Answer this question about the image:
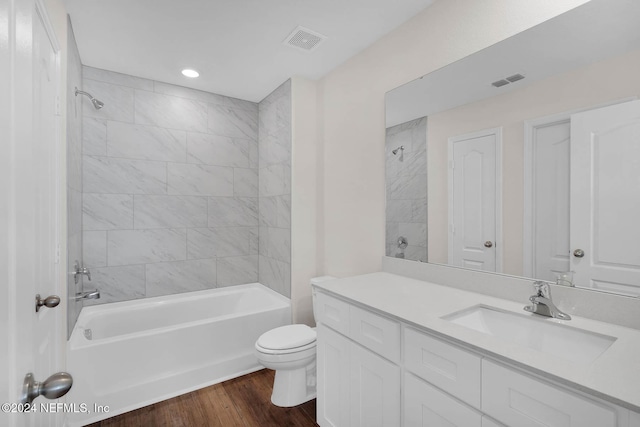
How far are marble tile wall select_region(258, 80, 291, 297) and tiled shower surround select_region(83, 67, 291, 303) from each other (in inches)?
3.9

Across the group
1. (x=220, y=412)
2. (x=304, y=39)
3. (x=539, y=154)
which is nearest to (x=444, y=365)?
(x=539, y=154)

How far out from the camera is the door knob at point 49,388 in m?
0.69

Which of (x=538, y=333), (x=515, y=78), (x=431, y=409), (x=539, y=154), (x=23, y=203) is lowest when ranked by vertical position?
(x=431, y=409)

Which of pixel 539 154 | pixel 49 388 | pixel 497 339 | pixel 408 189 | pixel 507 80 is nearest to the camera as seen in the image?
pixel 49 388

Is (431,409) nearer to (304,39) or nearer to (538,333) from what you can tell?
(538,333)

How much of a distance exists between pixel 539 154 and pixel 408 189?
75cm

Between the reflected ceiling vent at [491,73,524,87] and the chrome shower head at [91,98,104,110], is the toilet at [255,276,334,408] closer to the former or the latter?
the reflected ceiling vent at [491,73,524,87]

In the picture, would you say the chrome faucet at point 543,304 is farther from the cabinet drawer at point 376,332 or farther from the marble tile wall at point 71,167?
the marble tile wall at point 71,167

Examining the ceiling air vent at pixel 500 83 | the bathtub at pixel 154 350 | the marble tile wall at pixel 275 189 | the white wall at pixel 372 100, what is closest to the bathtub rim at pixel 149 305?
the bathtub at pixel 154 350

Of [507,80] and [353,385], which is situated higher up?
[507,80]

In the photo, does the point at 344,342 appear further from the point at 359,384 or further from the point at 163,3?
the point at 163,3

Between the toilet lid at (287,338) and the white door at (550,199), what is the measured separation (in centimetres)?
141

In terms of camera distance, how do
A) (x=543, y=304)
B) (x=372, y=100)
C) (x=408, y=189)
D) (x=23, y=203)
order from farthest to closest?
(x=372, y=100), (x=408, y=189), (x=543, y=304), (x=23, y=203)

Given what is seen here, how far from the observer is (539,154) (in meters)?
1.37
